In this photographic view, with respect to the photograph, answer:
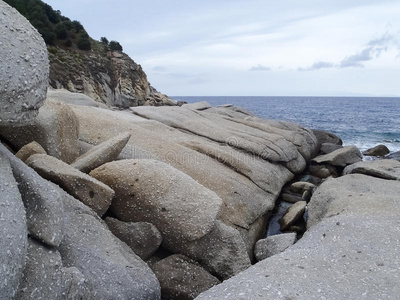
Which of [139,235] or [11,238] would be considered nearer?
[11,238]

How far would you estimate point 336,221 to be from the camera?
804 centimetres

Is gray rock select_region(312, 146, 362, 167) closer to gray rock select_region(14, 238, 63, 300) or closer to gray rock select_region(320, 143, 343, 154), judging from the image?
gray rock select_region(320, 143, 343, 154)

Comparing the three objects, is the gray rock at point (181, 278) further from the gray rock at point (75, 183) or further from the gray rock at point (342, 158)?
the gray rock at point (342, 158)

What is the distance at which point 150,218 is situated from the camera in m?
7.38

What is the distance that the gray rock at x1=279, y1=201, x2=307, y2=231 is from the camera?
11.2 metres

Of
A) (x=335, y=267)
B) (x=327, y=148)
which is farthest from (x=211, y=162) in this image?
(x=327, y=148)

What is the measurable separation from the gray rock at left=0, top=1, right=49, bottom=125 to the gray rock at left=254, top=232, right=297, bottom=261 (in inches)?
218

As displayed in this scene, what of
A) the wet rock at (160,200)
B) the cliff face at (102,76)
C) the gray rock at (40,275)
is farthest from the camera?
the cliff face at (102,76)

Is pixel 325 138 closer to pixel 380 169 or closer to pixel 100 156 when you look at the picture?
pixel 380 169

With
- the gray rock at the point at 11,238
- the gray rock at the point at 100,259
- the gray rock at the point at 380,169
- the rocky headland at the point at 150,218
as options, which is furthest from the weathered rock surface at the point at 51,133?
the gray rock at the point at 380,169

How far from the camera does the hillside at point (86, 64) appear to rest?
1335 inches

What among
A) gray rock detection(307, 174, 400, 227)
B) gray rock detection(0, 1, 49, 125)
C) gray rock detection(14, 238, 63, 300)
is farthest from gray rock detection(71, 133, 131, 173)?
gray rock detection(307, 174, 400, 227)

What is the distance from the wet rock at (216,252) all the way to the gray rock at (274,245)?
1.13 meters

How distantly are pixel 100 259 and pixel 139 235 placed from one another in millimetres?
1303
